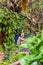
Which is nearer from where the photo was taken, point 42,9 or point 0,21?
point 0,21

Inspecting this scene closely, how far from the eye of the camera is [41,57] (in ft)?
3.26

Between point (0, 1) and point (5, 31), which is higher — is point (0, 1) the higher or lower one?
the higher one

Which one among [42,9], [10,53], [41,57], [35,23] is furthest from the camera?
[42,9]

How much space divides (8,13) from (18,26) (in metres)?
0.35

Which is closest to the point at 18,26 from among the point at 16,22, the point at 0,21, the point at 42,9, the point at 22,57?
the point at 16,22

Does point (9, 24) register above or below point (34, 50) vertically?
below

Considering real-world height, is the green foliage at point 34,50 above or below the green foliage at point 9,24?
above

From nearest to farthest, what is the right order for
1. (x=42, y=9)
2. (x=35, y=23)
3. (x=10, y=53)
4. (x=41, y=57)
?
1. (x=41, y=57)
2. (x=10, y=53)
3. (x=35, y=23)
4. (x=42, y=9)

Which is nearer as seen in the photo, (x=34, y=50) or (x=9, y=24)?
(x=34, y=50)

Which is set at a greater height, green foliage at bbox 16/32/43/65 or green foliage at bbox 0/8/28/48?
green foliage at bbox 16/32/43/65

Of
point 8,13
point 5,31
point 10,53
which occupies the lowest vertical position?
point 10,53

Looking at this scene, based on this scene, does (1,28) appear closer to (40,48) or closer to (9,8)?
(9,8)

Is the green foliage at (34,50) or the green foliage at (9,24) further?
the green foliage at (9,24)

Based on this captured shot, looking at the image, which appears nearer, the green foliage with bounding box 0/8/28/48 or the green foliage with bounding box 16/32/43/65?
the green foliage with bounding box 16/32/43/65
